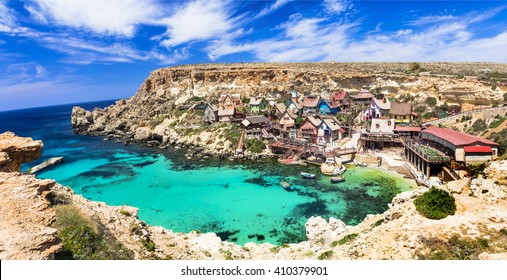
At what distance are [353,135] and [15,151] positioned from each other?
51859 mm

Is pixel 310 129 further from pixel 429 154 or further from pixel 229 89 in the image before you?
pixel 229 89

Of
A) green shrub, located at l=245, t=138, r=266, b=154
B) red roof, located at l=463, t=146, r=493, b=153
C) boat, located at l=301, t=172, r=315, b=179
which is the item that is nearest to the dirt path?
red roof, located at l=463, t=146, r=493, b=153

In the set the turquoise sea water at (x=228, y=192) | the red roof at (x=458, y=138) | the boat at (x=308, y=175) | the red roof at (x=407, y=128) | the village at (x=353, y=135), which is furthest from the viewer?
the red roof at (x=407, y=128)

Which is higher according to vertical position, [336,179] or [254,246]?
[254,246]

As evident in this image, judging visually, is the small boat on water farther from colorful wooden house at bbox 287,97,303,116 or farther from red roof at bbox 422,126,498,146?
colorful wooden house at bbox 287,97,303,116

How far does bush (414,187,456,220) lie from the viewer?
15.0 meters

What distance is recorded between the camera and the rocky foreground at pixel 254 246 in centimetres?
1017

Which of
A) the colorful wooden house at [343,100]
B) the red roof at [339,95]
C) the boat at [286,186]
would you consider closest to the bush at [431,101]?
the colorful wooden house at [343,100]

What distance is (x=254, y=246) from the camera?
2045 cm

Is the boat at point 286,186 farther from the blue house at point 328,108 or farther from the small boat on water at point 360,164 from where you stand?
the blue house at point 328,108

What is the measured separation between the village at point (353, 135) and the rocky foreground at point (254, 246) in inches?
658

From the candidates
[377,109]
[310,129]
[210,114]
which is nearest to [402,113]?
[377,109]

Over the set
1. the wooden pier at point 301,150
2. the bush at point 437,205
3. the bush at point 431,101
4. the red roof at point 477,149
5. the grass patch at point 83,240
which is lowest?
the wooden pier at point 301,150
